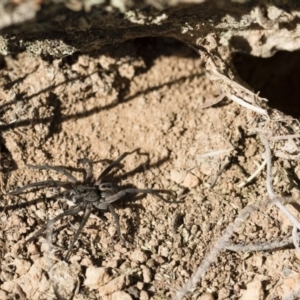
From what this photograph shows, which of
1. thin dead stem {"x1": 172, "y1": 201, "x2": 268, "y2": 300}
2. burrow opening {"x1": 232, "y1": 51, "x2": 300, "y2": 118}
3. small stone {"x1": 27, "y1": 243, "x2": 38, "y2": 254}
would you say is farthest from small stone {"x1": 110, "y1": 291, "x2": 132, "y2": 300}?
burrow opening {"x1": 232, "y1": 51, "x2": 300, "y2": 118}

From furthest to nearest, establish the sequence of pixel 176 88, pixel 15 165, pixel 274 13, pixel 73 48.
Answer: pixel 176 88
pixel 15 165
pixel 73 48
pixel 274 13

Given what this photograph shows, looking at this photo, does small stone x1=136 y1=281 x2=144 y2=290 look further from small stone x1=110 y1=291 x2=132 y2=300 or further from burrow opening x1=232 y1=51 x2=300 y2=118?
burrow opening x1=232 y1=51 x2=300 y2=118

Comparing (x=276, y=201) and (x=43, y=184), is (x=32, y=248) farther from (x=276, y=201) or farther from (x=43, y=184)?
(x=276, y=201)

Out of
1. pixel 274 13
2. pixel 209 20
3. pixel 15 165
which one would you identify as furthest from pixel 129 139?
pixel 274 13

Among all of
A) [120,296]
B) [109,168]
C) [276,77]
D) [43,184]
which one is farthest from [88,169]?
[276,77]

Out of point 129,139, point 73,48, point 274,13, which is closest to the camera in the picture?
point 274,13

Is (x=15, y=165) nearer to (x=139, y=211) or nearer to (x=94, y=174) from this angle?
(x=94, y=174)

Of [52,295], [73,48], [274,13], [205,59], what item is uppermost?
[274,13]
